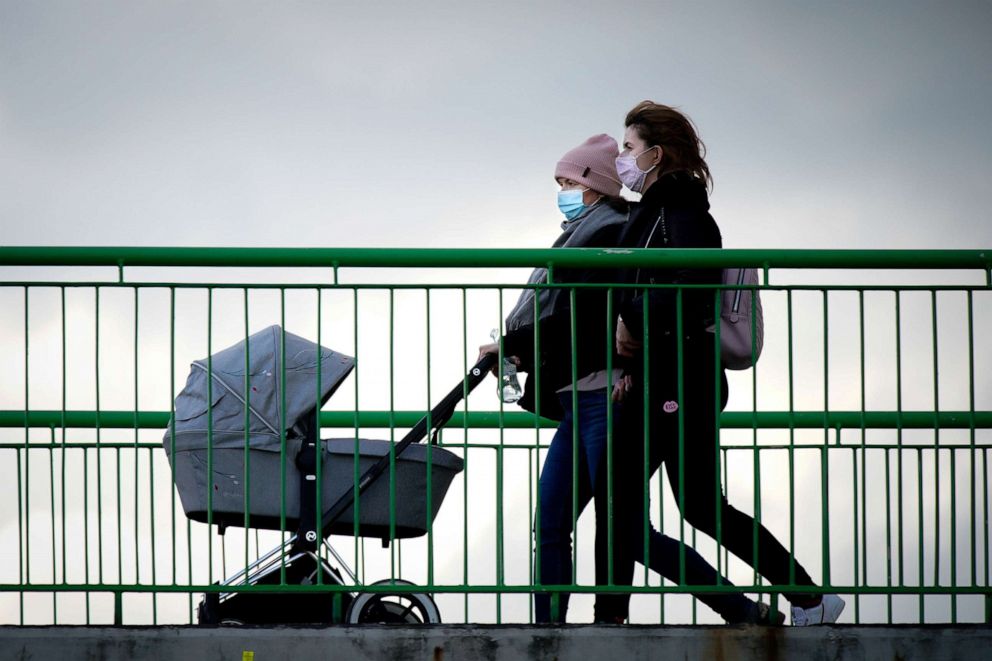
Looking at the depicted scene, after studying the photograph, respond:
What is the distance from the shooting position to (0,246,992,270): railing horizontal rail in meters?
6.22

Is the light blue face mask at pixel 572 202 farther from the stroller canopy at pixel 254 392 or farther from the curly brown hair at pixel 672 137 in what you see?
the stroller canopy at pixel 254 392

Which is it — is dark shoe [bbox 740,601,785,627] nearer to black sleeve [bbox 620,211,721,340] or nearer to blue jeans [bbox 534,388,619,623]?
blue jeans [bbox 534,388,619,623]

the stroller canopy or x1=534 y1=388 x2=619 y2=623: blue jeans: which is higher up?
the stroller canopy

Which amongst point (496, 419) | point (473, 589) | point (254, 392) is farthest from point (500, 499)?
point (496, 419)

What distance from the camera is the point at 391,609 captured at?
651cm

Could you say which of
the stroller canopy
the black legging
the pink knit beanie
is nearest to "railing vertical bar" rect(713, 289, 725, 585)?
the black legging

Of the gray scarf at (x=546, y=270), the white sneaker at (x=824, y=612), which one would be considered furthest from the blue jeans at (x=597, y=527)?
the gray scarf at (x=546, y=270)

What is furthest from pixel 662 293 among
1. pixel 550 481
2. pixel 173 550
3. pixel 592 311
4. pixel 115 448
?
pixel 115 448

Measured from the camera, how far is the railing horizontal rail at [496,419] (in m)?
7.93

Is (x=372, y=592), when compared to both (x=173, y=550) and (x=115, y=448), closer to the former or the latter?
(x=173, y=550)

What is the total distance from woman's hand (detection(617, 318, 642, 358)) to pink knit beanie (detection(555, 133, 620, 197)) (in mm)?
779

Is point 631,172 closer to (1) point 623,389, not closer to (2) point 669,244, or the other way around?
(2) point 669,244

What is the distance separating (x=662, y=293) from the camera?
634 centimetres

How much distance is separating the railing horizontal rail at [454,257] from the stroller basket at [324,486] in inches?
28.4
